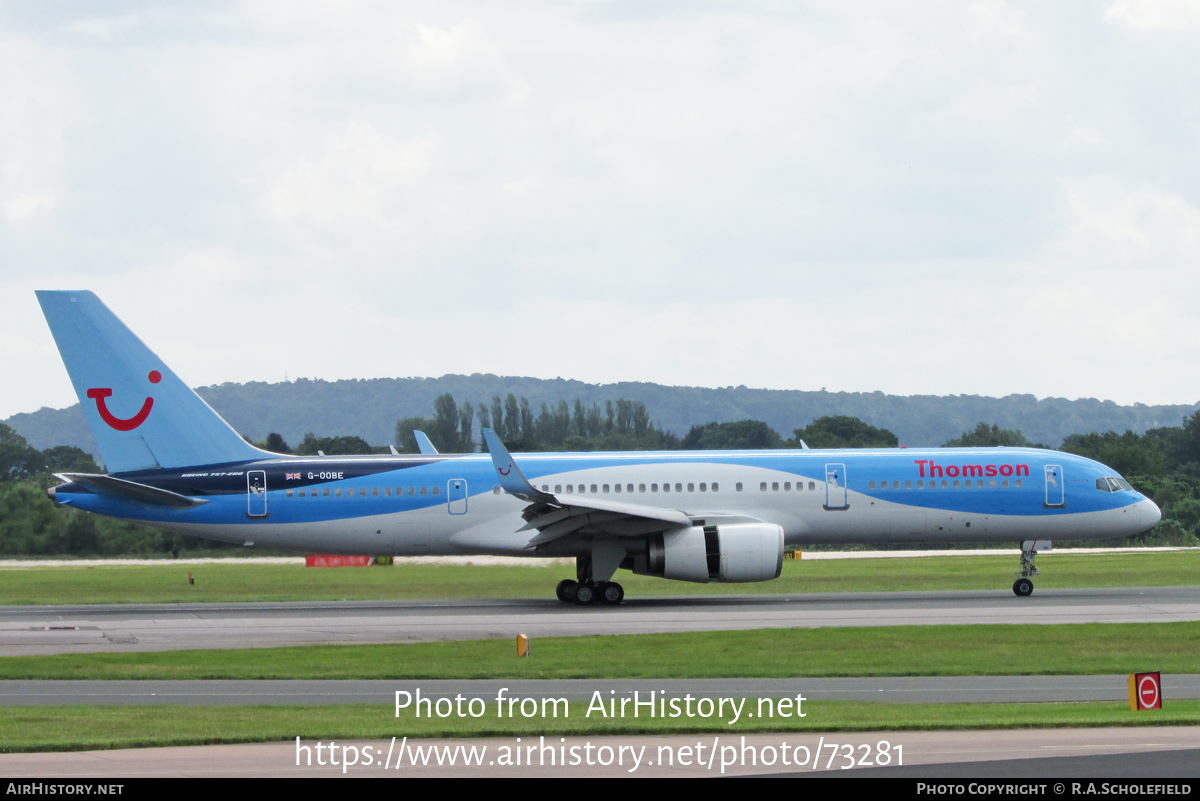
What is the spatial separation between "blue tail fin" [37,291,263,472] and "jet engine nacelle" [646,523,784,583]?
12.0 metres

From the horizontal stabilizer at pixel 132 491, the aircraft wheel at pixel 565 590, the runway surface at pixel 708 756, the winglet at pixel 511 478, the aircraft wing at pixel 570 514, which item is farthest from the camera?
the horizontal stabilizer at pixel 132 491

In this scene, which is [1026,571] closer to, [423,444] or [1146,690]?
[423,444]

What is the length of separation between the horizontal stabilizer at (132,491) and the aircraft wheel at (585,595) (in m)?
→ 10.3

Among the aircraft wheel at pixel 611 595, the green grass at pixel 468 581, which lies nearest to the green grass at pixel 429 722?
the aircraft wheel at pixel 611 595

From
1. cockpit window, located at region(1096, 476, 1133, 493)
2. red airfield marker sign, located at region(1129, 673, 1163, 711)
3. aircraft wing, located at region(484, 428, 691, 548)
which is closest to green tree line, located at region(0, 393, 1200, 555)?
cockpit window, located at region(1096, 476, 1133, 493)

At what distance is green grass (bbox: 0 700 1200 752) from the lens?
13.8m

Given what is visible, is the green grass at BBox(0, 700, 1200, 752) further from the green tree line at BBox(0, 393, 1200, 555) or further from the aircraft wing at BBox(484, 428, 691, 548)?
the green tree line at BBox(0, 393, 1200, 555)

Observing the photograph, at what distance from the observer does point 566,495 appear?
33.9m

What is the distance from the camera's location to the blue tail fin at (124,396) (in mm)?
34094

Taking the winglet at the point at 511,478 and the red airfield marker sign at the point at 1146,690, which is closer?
the red airfield marker sign at the point at 1146,690

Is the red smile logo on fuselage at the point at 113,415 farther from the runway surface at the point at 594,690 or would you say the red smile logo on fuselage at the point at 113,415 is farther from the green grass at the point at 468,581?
the runway surface at the point at 594,690
